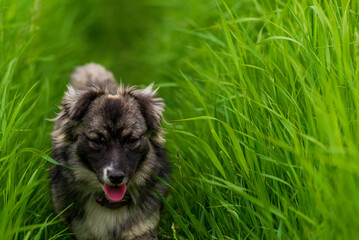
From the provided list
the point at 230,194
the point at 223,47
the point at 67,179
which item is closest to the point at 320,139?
the point at 230,194

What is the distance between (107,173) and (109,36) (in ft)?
19.9

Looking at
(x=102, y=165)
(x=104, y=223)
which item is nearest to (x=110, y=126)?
(x=102, y=165)

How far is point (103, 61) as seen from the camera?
27.4ft

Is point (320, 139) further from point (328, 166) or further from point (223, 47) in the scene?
point (223, 47)

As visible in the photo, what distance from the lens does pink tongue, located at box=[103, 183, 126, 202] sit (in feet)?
13.4

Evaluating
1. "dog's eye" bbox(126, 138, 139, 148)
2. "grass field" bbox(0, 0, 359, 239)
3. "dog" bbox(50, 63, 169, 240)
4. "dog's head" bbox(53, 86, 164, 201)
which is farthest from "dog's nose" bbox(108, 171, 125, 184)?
"grass field" bbox(0, 0, 359, 239)

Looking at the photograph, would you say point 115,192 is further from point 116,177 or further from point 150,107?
point 150,107

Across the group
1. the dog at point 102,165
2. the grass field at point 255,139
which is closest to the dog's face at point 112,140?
the dog at point 102,165

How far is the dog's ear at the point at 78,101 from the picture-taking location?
14.1 ft

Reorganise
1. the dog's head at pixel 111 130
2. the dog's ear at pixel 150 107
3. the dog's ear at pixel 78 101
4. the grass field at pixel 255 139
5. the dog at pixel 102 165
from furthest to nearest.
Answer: the dog's ear at pixel 150 107 < the dog's ear at pixel 78 101 < the dog at pixel 102 165 < the dog's head at pixel 111 130 < the grass field at pixel 255 139

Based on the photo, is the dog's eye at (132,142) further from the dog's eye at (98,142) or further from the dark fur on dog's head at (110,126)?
the dog's eye at (98,142)

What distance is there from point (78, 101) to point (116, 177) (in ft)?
2.54

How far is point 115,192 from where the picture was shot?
13.5 feet

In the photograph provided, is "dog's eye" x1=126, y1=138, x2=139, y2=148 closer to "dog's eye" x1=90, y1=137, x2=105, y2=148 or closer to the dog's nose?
"dog's eye" x1=90, y1=137, x2=105, y2=148
